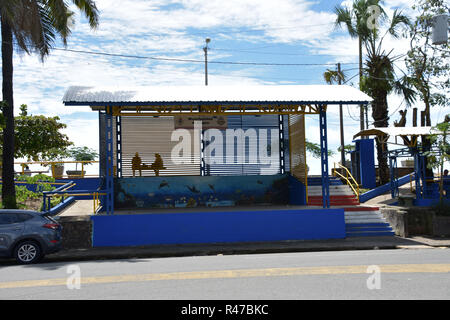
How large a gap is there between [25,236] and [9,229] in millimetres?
440

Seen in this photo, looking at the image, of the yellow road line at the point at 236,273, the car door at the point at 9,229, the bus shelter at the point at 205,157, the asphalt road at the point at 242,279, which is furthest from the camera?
the bus shelter at the point at 205,157

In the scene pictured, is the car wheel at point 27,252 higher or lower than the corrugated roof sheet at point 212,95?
lower

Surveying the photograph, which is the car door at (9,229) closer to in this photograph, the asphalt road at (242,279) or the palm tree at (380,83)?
the asphalt road at (242,279)

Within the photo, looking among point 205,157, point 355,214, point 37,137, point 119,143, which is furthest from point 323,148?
point 37,137

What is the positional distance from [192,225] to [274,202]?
5.64 m

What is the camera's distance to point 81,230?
15.4 meters

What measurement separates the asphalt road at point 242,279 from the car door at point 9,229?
1.04 m

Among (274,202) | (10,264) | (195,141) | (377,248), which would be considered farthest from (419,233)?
(10,264)

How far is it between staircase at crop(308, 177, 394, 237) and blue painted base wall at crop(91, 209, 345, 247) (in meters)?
1.01

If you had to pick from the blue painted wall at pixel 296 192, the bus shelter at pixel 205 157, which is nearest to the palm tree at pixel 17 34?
the bus shelter at pixel 205 157

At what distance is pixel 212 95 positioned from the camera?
17250 mm

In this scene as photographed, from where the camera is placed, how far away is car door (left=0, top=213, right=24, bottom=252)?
12289 millimetres

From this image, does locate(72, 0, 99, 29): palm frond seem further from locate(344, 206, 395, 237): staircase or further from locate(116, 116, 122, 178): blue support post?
locate(344, 206, 395, 237): staircase

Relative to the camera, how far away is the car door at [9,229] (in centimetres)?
1229
